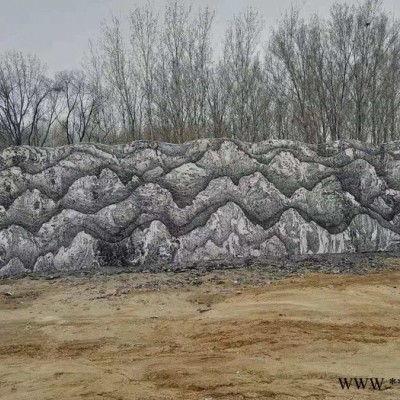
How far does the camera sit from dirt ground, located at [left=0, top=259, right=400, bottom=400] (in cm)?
299

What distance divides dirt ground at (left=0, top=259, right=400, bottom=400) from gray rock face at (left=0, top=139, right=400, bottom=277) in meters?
1.25

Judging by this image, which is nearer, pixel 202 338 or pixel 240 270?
pixel 202 338

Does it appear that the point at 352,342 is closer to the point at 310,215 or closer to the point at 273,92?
the point at 310,215

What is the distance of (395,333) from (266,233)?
4068 mm

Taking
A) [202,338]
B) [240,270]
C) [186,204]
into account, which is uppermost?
[186,204]

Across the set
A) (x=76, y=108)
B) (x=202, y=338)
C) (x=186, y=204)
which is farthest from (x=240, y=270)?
(x=76, y=108)

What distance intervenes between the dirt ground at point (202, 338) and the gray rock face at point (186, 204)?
49.3 inches

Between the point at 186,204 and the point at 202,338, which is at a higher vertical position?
the point at 186,204

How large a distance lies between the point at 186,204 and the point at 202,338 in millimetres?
4031

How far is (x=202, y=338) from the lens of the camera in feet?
13.0

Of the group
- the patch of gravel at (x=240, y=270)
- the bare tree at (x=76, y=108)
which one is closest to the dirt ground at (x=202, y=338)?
the patch of gravel at (x=240, y=270)

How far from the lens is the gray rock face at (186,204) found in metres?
7.45

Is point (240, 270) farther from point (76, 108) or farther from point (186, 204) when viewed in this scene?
point (76, 108)

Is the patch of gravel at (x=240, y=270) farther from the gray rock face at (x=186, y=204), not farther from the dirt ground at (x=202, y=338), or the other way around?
the gray rock face at (x=186, y=204)
